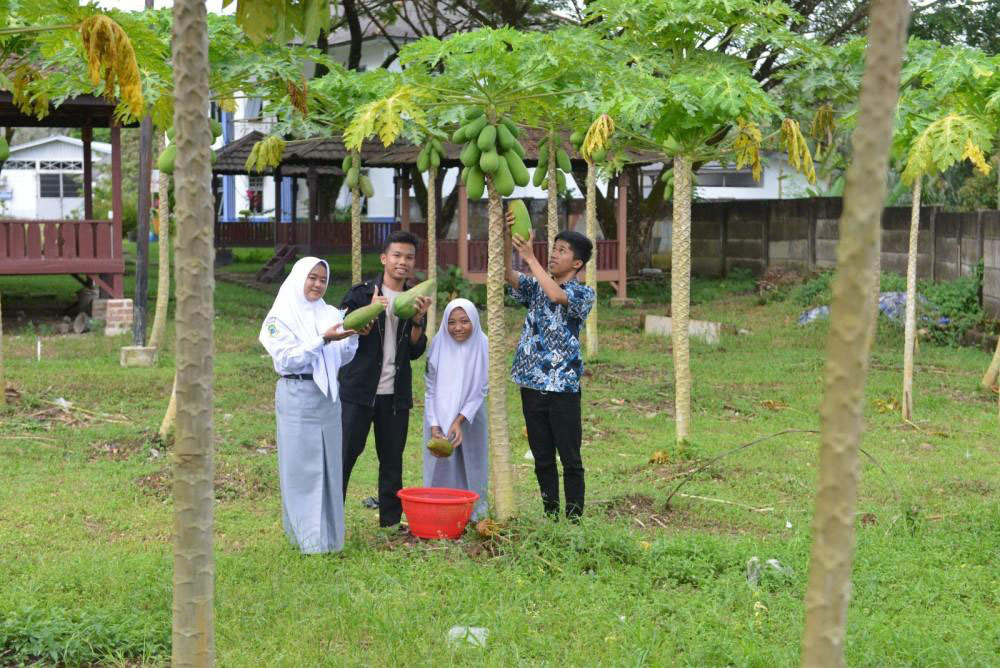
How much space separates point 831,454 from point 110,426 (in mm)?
9089

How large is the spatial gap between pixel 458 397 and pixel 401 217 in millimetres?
16702

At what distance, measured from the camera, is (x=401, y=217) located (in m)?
23.2

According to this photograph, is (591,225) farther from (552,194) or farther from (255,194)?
(255,194)

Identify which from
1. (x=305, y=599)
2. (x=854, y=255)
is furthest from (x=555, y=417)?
(x=854, y=255)

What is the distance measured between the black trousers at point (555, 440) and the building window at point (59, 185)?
42.0m

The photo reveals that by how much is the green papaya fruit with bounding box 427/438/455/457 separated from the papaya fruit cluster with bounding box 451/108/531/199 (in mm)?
1366

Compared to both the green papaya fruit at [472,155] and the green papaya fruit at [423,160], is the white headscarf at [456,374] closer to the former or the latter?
the green papaya fruit at [472,155]

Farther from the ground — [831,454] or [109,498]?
[831,454]

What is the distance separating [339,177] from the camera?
29078 millimetres

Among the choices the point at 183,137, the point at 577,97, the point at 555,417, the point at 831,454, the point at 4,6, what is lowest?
the point at 555,417

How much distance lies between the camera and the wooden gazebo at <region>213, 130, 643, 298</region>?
21172 mm

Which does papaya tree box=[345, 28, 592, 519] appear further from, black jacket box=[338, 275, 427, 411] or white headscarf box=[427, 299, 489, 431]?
black jacket box=[338, 275, 427, 411]

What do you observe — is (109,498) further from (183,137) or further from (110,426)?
(183,137)

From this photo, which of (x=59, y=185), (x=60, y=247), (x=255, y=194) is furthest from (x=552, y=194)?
(x=59, y=185)
